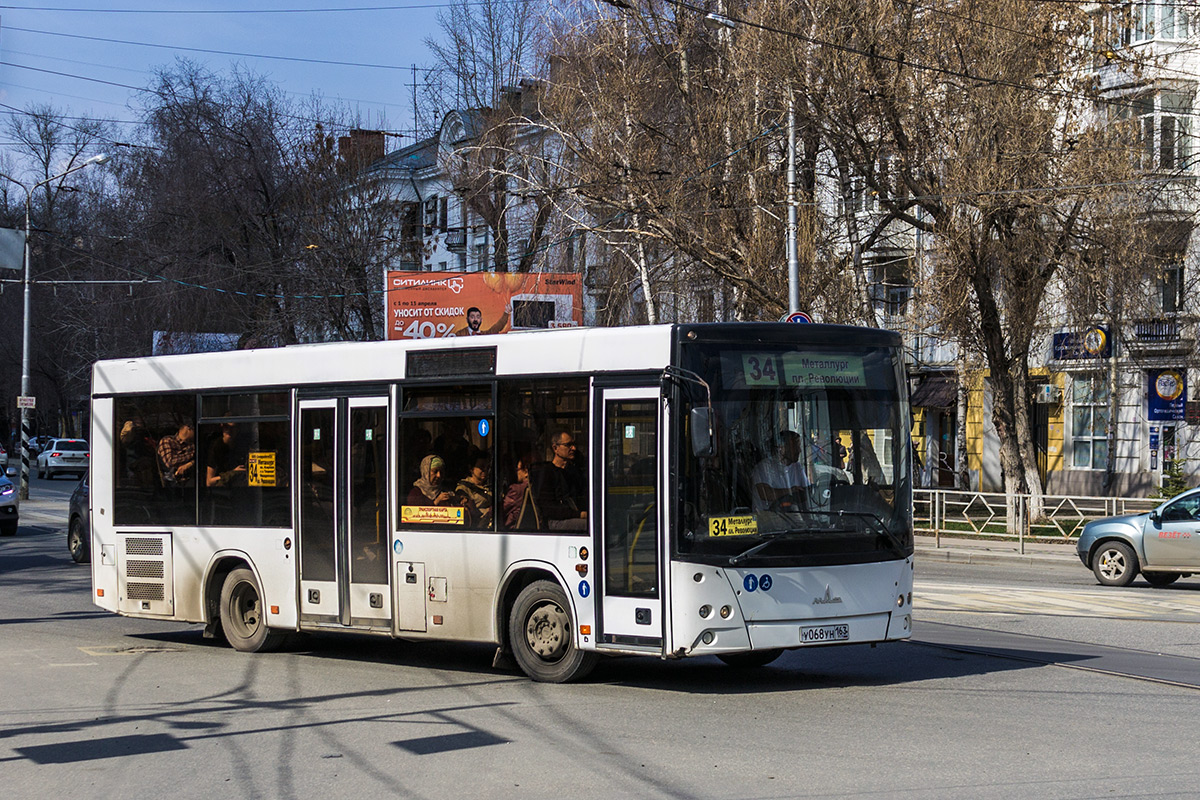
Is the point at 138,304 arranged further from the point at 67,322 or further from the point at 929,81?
the point at 929,81

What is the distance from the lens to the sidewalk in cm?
2490

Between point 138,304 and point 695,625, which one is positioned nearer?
point 695,625

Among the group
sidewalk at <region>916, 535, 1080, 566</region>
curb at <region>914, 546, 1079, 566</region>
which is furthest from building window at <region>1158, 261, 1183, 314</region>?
curb at <region>914, 546, 1079, 566</region>

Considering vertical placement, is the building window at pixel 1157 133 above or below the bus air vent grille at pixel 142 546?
above

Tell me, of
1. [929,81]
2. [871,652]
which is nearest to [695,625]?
[871,652]

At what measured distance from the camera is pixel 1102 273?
26.0m

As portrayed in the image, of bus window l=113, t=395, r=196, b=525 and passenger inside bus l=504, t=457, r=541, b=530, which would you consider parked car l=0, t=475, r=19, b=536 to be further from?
passenger inside bus l=504, t=457, r=541, b=530

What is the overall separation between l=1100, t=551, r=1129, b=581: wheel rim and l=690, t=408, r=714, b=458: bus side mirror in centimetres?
1178

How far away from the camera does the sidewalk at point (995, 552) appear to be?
2490cm

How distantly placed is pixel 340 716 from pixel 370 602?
250 cm

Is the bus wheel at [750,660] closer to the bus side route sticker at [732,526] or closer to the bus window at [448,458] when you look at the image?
the bus side route sticker at [732,526]

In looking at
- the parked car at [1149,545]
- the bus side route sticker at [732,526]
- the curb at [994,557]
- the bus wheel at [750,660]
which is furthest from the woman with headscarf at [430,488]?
the curb at [994,557]

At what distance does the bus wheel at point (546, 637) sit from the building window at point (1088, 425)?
105 ft

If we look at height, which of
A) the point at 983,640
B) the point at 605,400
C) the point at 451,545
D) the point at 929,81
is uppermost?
the point at 929,81
